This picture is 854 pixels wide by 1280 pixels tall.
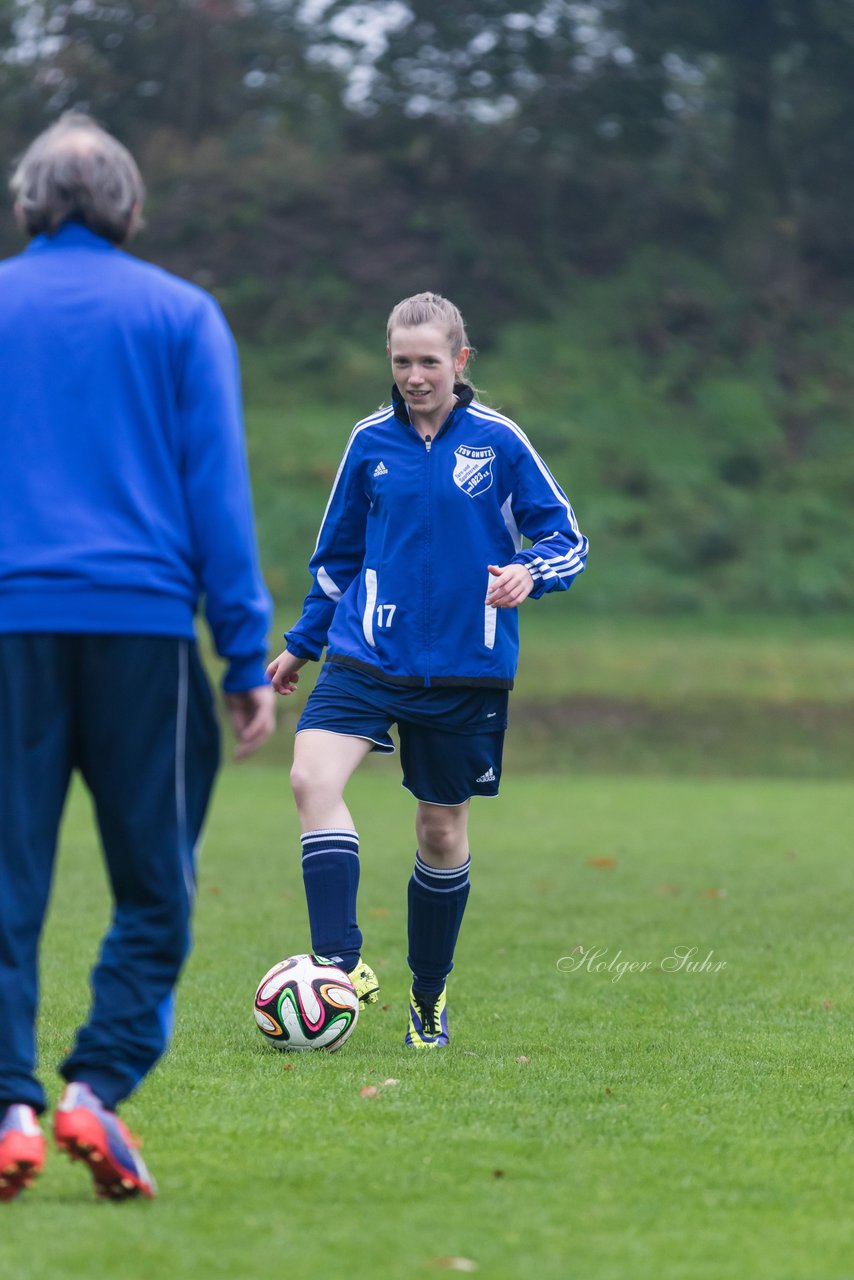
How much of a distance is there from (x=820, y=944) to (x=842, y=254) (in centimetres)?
3386

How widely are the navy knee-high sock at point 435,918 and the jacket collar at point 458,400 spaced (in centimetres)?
141

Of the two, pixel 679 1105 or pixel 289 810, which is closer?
pixel 679 1105

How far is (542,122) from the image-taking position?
40469 mm

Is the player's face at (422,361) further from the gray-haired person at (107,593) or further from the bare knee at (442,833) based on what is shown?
the gray-haired person at (107,593)

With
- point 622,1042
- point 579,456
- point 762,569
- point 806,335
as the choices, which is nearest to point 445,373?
point 622,1042

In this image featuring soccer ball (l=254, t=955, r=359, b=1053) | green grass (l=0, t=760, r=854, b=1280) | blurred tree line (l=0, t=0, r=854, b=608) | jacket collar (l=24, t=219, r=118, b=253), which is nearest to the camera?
green grass (l=0, t=760, r=854, b=1280)

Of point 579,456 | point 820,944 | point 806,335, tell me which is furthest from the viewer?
point 806,335

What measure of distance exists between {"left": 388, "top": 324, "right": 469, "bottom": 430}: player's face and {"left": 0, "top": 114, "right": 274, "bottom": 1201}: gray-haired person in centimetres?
196

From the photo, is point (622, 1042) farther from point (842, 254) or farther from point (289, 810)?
point (842, 254)

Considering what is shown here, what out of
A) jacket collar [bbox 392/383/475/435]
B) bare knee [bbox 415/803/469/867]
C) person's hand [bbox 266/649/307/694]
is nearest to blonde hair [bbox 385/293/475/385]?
jacket collar [bbox 392/383/475/435]

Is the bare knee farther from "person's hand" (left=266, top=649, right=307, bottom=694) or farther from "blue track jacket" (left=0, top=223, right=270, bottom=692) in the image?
"blue track jacket" (left=0, top=223, right=270, bottom=692)

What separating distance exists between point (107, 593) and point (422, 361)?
2.30m

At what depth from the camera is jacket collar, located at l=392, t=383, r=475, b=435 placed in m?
5.80

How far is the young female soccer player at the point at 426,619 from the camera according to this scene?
5.67 metres
